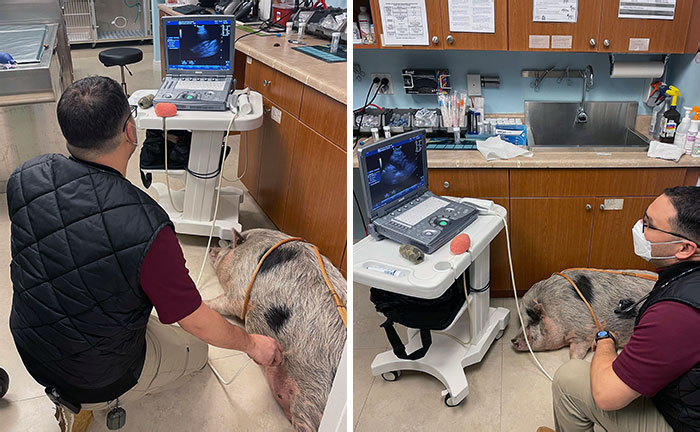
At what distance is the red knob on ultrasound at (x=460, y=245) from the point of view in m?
2.28

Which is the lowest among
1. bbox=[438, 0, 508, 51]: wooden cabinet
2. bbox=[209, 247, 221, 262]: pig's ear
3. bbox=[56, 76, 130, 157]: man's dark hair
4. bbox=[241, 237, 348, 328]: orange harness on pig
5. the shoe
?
the shoe

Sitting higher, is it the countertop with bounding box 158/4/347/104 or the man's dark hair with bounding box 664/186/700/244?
the countertop with bounding box 158/4/347/104

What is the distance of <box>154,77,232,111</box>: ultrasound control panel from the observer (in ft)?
9.65

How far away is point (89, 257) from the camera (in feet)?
5.25

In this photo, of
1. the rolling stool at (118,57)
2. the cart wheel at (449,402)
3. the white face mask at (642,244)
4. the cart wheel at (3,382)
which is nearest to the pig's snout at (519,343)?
the cart wheel at (449,402)

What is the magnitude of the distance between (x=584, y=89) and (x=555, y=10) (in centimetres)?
59

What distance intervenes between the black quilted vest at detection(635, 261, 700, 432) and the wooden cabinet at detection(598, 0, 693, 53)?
1.59 m

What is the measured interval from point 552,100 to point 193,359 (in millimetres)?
2420

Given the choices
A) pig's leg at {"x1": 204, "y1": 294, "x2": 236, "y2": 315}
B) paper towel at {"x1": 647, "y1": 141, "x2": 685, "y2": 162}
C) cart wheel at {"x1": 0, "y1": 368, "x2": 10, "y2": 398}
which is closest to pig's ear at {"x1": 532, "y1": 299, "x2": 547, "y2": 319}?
paper towel at {"x1": 647, "y1": 141, "x2": 685, "y2": 162}

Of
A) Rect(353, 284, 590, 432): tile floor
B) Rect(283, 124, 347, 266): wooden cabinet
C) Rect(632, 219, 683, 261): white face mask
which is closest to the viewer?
Rect(632, 219, 683, 261): white face mask

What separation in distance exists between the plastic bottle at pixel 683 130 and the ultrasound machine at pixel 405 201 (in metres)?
1.22

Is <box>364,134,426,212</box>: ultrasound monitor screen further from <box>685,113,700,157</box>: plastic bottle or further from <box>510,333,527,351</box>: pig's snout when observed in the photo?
<box>685,113,700,157</box>: plastic bottle

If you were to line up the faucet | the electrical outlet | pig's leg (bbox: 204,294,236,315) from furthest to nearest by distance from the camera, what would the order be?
the electrical outlet < the faucet < pig's leg (bbox: 204,294,236,315)

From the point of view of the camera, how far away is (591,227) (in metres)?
3.08
